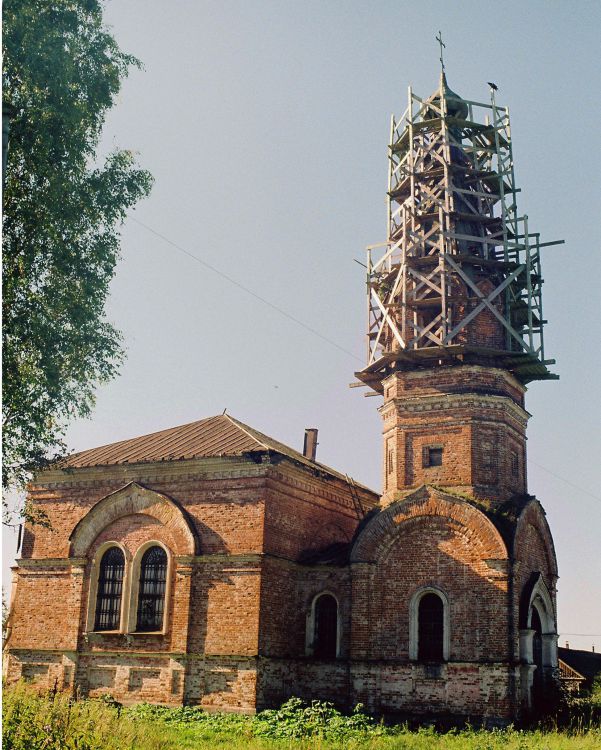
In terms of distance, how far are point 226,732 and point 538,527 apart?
29.8 feet

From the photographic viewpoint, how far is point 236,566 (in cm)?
1970

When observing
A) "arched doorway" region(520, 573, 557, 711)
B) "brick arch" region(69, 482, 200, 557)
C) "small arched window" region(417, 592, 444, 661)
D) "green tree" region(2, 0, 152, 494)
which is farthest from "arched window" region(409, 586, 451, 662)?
"green tree" region(2, 0, 152, 494)

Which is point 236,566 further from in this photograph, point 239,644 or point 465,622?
point 465,622

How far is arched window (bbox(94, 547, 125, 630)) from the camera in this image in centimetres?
2092

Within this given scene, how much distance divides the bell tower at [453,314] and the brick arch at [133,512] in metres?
5.08

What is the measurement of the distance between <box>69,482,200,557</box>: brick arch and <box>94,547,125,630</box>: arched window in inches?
26.6

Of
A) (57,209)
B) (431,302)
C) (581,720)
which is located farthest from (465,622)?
(57,209)

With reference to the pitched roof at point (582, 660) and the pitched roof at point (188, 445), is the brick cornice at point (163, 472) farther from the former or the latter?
the pitched roof at point (582, 660)

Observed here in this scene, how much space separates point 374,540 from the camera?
64.8 ft

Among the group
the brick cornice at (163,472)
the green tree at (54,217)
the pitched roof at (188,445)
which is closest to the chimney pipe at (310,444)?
the pitched roof at (188,445)

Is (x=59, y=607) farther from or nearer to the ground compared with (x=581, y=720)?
farther from the ground

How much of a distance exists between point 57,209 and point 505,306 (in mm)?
13174

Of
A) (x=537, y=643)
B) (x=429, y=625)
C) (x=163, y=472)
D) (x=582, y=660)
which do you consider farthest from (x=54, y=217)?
(x=582, y=660)

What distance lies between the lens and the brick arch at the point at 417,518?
18.9 m
